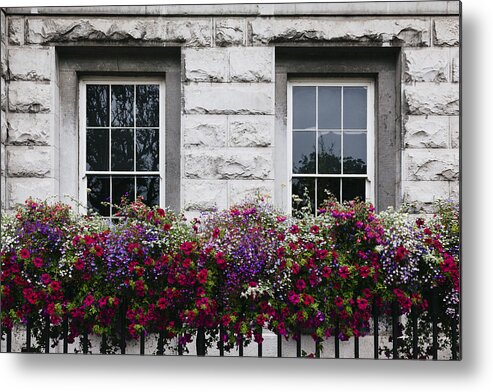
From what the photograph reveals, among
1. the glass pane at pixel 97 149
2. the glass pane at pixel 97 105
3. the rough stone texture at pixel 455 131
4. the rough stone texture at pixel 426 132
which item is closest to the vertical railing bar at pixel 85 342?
the glass pane at pixel 97 149

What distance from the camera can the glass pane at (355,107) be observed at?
106 inches

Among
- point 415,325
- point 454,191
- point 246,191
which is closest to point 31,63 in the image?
point 246,191

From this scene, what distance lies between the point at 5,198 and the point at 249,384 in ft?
4.71

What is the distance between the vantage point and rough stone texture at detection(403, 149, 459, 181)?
2.60 meters

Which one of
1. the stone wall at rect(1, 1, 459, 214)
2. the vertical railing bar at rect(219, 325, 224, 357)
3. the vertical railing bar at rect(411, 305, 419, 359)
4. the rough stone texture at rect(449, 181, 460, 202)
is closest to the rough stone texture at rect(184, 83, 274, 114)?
the stone wall at rect(1, 1, 459, 214)

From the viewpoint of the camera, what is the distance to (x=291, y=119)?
2.74 meters

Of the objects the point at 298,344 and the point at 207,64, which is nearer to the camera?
the point at 298,344

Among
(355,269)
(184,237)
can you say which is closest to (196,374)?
(184,237)

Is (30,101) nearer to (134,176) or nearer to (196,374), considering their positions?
(134,176)

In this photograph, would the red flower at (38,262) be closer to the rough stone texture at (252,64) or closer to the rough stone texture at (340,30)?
the rough stone texture at (252,64)

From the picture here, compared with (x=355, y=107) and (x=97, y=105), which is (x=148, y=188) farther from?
(x=355, y=107)

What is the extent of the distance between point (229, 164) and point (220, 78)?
0.42m

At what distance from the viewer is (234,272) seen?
2.66m

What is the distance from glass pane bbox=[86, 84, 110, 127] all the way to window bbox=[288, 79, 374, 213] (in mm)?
881
